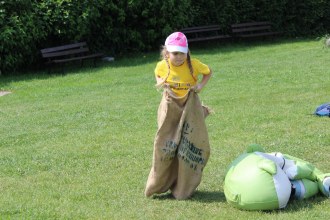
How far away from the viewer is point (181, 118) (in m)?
5.55

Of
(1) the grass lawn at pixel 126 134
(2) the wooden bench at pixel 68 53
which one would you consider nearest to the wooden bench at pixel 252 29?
(1) the grass lawn at pixel 126 134

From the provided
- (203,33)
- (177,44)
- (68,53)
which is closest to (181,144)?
(177,44)

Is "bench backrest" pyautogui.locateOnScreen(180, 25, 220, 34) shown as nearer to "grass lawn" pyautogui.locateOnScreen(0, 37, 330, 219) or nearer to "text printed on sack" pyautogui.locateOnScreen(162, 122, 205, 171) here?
"grass lawn" pyautogui.locateOnScreen(0, 37, 330, 219)

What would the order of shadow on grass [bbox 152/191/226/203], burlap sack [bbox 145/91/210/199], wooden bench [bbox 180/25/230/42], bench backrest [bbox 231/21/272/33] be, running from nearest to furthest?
burlap sack [bbox 145/91/210/199] → shadow on grass [bbox 152/191/226/203] → wooden bench [bbox 180/25/230/42] → bench backrest [bbox 231/21/272/33]

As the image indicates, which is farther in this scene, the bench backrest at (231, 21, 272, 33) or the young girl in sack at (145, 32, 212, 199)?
the bench backrest at (231, 21, 272, 33)

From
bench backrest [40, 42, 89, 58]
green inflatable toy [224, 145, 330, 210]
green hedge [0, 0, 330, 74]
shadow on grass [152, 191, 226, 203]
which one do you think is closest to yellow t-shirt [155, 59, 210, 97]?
green inflatable toy [224, 145, 330, 210]

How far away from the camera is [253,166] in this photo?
17.7 feet

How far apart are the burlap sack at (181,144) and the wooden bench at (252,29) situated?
572 inches

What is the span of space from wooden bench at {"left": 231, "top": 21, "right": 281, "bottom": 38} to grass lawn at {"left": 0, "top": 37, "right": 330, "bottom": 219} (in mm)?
4642

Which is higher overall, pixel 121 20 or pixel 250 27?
pixel 121 20

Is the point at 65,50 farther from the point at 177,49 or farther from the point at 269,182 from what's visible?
the point at 269,182

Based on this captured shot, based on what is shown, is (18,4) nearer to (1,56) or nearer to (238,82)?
(1,56)

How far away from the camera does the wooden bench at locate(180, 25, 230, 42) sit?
62.3 feet

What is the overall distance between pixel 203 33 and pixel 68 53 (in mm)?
5666
